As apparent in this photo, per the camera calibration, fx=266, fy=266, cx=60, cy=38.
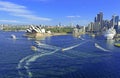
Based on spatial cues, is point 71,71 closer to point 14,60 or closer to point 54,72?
point 54,72

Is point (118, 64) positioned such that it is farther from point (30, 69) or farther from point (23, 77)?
point (23, 77)

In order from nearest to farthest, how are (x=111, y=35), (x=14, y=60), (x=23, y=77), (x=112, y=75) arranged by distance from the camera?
(x=23, y=77) < (x=112, y=75) < (x=14, y=60) < (x=111, y=35)

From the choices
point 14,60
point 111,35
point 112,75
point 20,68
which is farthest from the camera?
point 111,35

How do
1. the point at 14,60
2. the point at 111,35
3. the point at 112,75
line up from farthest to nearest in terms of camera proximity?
the point at 111,35 < the point at 14,60 < the point at 112,75

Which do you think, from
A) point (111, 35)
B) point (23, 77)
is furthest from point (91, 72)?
point (111, 35)

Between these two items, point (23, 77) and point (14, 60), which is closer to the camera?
point (23, 77)

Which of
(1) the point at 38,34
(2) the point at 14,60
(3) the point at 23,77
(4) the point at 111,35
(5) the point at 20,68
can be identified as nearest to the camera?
(3) the point at 23,77

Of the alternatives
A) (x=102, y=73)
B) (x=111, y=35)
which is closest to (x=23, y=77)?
(x=102, y=73)

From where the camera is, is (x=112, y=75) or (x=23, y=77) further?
(x=112, y=75)
